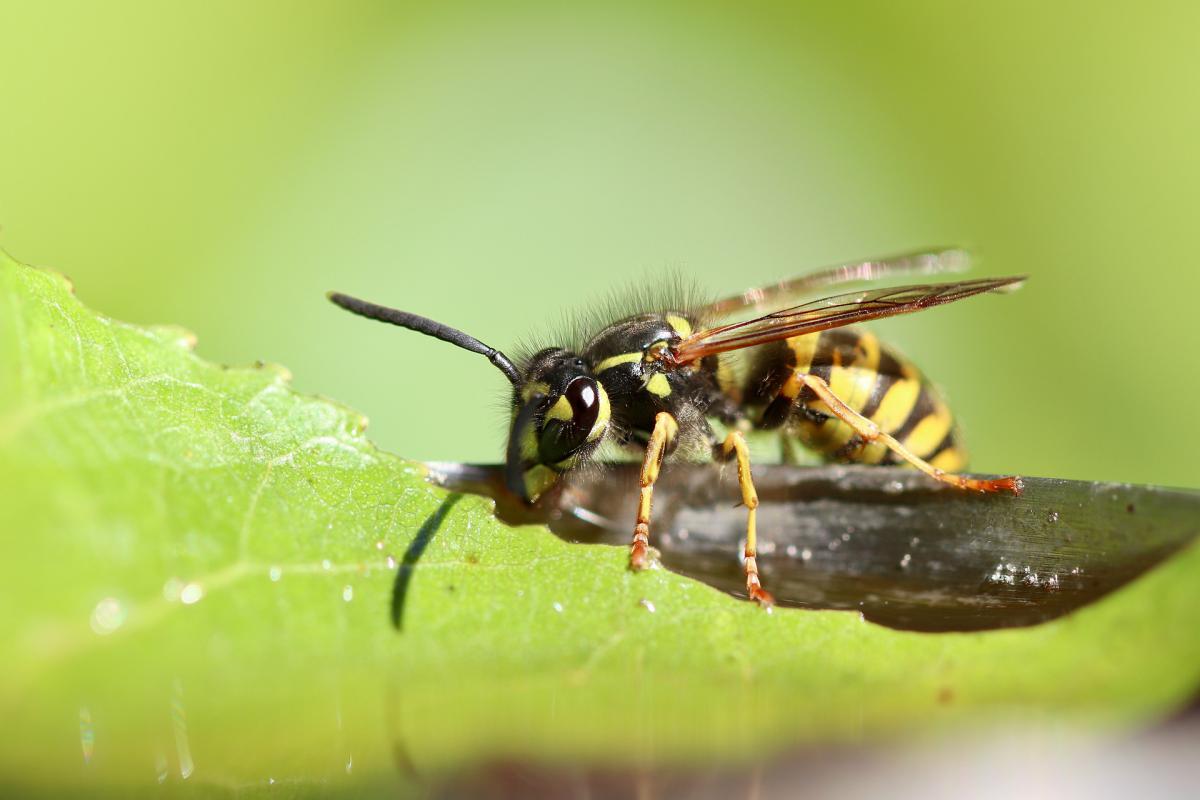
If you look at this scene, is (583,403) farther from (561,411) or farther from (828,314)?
(828,314)

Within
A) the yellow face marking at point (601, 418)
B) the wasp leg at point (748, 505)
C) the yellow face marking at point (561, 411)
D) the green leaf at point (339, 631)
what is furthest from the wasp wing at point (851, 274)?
the green leaf at point (339, 631)

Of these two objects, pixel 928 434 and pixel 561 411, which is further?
pixel 928 434

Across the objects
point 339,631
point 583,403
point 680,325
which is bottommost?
point 339,631

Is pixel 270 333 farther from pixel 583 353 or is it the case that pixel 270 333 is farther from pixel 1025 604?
pixel 1025 604

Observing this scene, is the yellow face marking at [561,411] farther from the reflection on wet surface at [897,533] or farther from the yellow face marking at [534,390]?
the reflection on wet surface at [897,533]

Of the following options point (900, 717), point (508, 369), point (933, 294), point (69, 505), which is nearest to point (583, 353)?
point (508, 369)

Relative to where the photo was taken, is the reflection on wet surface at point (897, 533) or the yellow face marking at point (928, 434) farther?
the yellow face marking at point (928, 434)

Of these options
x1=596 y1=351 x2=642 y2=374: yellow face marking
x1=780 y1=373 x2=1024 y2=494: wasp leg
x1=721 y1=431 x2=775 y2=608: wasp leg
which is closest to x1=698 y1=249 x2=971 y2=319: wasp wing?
x1=780 y1=373 x2=1024 y2=494: wasp leg

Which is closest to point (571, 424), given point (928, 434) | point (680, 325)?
point (680, 325)
